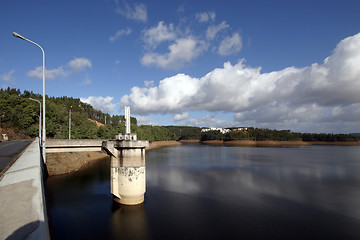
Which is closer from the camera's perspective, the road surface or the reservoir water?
the road surface

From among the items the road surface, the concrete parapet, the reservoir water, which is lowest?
the reservoir water

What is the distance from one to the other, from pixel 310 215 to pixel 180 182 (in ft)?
64.1

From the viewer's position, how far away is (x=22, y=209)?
6.57m

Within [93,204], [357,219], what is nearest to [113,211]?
[93,204]

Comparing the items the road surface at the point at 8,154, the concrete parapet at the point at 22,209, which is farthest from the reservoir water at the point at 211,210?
the concrete parapet at the point at 22,209

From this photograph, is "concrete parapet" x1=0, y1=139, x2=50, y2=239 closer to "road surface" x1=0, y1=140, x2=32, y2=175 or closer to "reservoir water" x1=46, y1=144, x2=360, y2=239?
"road surface" x1=0, y1=140, x2=32, y2=175

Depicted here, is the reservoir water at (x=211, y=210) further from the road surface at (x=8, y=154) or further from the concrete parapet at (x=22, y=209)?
the concrete parapet at (x=22, y=209)

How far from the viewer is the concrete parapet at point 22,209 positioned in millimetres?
5230

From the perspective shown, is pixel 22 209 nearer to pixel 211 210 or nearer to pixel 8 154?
pixel 211 210

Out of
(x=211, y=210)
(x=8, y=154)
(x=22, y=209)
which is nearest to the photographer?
(x=22, y=209)

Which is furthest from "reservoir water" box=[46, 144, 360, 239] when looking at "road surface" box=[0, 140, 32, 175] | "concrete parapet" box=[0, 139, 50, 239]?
"concrete parapet" box=[0, 139, 50, 239]

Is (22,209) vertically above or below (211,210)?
above

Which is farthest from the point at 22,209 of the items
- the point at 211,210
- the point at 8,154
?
the point at 8,154

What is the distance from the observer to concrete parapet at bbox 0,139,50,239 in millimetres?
5230
